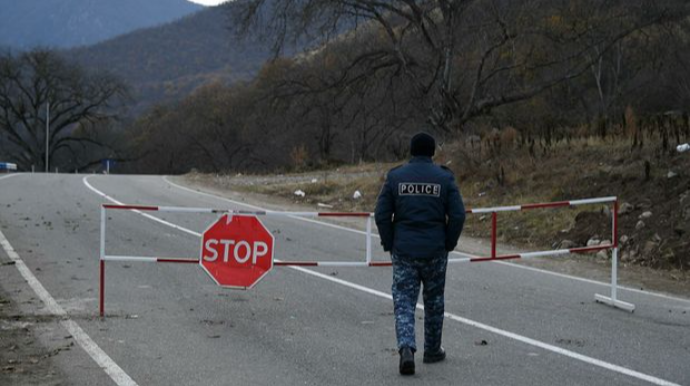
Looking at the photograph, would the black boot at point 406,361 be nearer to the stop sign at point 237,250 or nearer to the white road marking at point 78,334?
the white road marking at point 78,334

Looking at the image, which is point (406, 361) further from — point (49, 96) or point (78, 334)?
point (49, 96)

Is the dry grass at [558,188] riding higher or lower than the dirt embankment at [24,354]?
higher

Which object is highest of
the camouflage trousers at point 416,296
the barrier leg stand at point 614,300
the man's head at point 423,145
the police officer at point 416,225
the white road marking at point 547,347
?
the man's head at point 423,145

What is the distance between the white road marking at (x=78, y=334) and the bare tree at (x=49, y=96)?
72829mm

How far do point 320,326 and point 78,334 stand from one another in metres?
2.45

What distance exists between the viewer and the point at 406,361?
6.77m

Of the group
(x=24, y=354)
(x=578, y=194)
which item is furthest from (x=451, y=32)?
(x=24, y=354)

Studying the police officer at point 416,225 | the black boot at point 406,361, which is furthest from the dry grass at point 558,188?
the black boot at point 406,361

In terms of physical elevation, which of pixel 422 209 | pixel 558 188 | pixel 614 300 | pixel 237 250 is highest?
pixel 558 188

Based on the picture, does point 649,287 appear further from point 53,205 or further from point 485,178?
point 53,205

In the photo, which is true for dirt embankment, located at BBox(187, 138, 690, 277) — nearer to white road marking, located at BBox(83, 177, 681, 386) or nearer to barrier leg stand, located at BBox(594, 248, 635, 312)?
barrier leg stand, located at BBox(594, 248, 635, 312)

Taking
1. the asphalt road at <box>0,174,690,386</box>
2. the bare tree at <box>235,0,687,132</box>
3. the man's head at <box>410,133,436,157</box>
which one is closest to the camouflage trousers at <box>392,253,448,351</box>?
the asphalt road at <box>0,174,690,386</box>

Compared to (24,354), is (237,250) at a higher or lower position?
higher

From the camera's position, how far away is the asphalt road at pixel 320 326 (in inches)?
271
